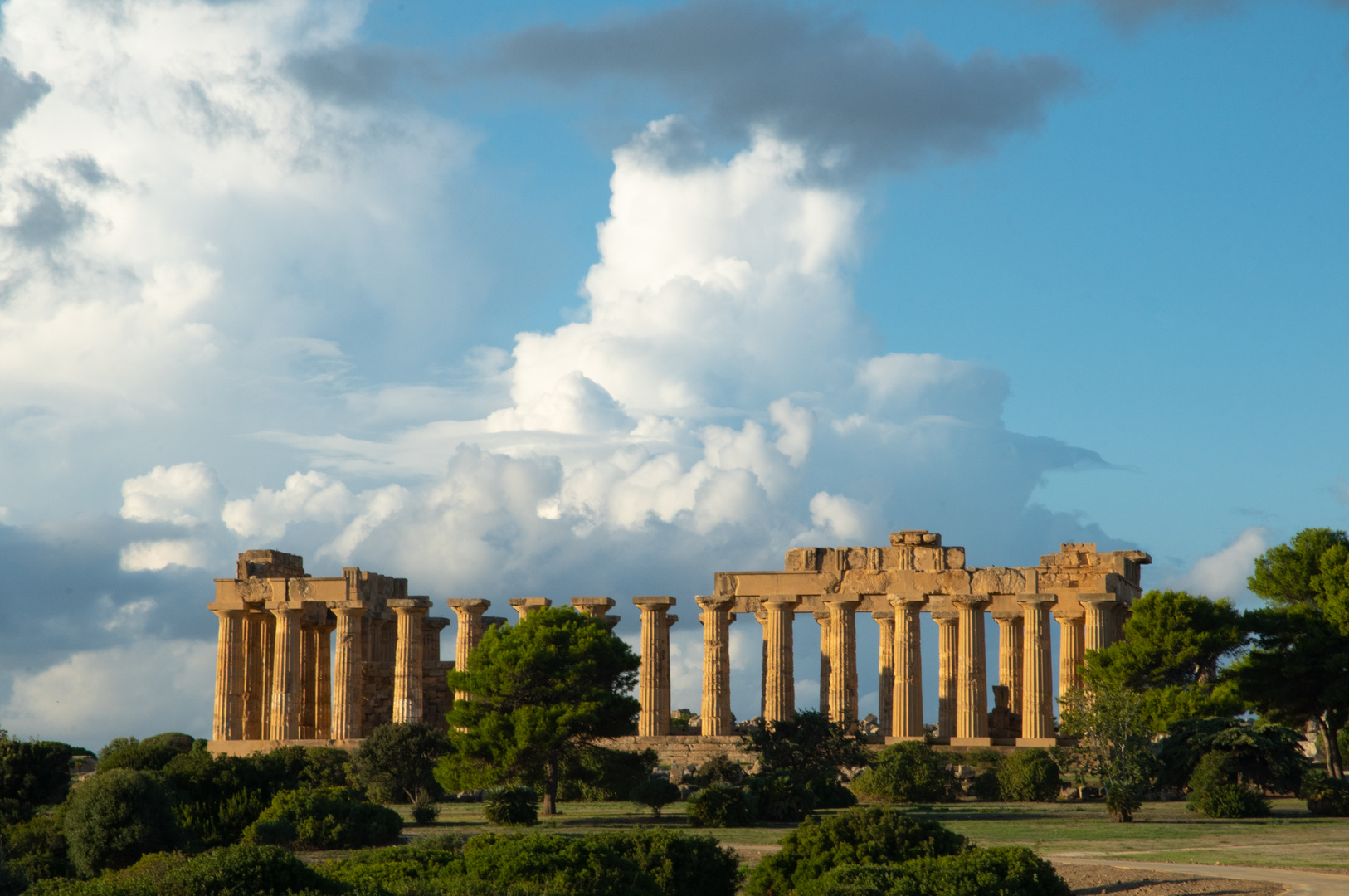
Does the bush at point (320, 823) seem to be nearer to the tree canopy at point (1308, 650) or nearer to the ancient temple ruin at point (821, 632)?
the ancient temple ruin at point (821, 632)

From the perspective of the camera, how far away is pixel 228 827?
3969 centimetres

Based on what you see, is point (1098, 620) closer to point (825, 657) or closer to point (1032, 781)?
point (825, 657)

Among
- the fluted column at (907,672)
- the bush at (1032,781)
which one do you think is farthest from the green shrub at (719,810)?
the fluted column at (907,672)

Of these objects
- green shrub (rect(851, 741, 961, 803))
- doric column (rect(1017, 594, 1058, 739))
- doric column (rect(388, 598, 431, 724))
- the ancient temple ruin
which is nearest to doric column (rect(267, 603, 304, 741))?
the ancient temple ruin

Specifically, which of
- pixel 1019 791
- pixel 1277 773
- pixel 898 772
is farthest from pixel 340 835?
pixel 1277 773

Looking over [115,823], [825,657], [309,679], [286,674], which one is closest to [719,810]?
[115,823]

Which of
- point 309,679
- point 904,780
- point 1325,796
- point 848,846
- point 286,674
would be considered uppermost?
point 286,674

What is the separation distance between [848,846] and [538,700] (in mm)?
22884

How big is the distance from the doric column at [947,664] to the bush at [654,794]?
72.1 feet

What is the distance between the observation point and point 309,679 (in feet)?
242

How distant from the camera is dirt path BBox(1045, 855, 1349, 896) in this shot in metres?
28.9

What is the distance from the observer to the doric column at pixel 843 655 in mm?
67812

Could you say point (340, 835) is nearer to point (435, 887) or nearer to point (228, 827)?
point (228, 827)

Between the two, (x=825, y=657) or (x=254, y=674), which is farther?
(x=254, y=674)
